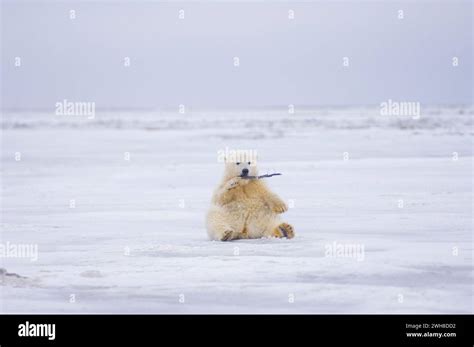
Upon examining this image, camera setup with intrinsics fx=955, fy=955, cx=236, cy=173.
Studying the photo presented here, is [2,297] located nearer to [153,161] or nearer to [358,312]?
[358,312]

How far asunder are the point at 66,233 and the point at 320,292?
12.6 feet

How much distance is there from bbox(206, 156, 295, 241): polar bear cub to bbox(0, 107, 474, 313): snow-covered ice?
0.49 ft

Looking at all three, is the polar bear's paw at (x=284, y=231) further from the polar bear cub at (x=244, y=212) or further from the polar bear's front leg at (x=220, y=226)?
the polar bear's front leg at (x=220, y=226)

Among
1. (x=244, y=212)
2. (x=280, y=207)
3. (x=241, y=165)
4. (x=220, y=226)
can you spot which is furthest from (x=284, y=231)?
(x=241, y=165)

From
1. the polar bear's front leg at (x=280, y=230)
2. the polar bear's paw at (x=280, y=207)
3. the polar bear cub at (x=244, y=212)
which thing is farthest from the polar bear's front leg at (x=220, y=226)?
the polar bear's paw at (x=280, y=207)

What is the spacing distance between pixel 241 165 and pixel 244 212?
44 cm

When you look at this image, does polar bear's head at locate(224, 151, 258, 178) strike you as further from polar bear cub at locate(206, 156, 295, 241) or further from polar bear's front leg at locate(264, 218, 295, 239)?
polar bear's front leg at locate(264, 218, 295, 239)

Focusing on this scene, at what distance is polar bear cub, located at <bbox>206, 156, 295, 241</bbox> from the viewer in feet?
29.2

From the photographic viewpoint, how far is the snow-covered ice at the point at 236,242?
668 centimetres

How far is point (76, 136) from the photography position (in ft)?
106

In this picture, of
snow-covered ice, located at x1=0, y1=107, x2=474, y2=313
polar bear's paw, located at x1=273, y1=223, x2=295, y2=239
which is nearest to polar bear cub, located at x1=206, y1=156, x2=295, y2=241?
polar bear's paw, located at x1=273, y1=223, x2=295, y2=239

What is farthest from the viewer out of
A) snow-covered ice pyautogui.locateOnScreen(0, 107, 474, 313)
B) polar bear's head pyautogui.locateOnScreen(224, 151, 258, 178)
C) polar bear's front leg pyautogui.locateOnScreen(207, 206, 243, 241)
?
polar bear's head pyautogui.locateOnScreen(224, 151, 258, 178)

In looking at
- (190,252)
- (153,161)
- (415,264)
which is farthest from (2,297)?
(153,161)

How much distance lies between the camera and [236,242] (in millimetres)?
8789
